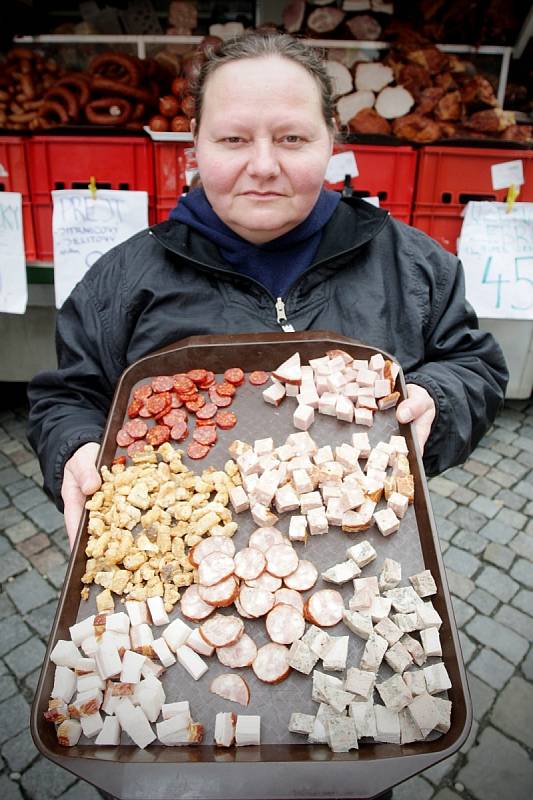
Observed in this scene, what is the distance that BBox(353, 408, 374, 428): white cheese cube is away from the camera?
1.64m

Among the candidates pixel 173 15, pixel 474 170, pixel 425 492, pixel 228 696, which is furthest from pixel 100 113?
pixel 228 696

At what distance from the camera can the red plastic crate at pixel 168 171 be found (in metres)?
3.22

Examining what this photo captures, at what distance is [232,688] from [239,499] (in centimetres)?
44

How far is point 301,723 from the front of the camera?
114cm

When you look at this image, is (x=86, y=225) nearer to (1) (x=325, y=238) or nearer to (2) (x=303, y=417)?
(1) (x=325, y=238)

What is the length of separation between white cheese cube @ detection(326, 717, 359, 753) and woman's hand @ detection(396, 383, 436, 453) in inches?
28.5

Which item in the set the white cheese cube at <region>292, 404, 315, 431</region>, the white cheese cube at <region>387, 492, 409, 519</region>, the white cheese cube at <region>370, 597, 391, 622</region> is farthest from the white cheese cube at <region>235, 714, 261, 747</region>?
the white cheese cube at <region>292, 404, 315, 431</region>

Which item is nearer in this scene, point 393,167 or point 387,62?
point 393,167

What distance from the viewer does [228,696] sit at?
3.95 ft

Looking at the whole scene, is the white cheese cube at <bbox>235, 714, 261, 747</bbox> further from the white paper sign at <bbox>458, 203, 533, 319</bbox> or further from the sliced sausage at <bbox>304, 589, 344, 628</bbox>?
the white paper sign at <bbox>458, 203, 533, 319</bbox>

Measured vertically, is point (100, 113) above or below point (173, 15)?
below

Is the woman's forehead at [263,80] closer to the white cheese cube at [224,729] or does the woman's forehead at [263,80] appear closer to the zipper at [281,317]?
the zipper at [281,317]

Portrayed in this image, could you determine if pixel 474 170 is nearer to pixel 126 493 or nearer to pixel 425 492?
pixel 425 492

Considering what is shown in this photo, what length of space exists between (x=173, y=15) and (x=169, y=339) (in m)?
3.06
